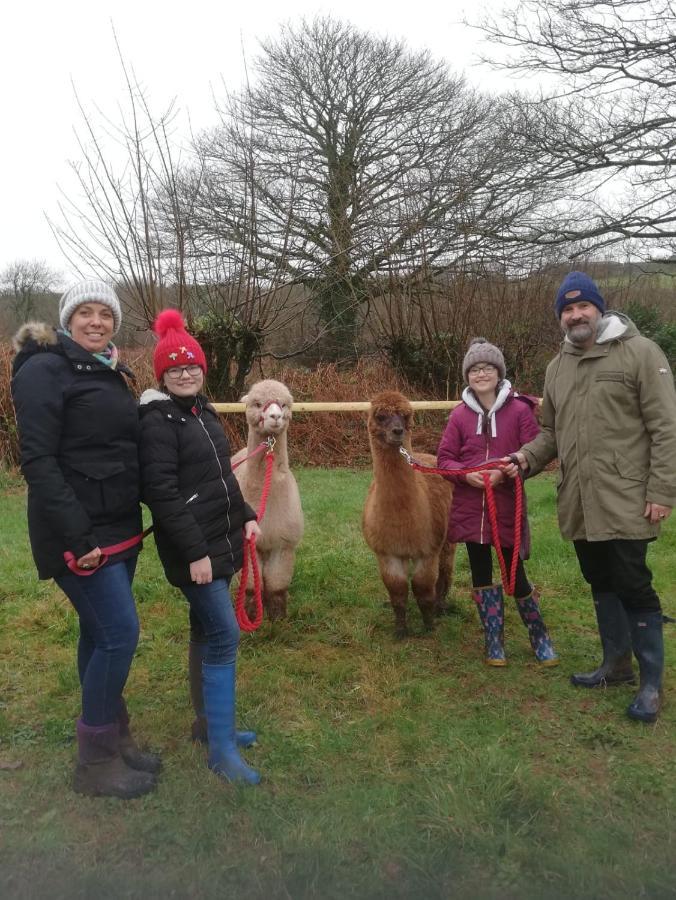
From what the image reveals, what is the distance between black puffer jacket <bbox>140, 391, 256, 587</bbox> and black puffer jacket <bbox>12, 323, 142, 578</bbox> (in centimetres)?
9

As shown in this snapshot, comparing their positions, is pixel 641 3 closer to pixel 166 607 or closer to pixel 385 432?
pixel 385 432

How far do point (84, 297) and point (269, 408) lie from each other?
1.76 metres

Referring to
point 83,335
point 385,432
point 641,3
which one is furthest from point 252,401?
point 641,3

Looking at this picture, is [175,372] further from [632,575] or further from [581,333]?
[632,575]

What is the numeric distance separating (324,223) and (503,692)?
41.6 ft

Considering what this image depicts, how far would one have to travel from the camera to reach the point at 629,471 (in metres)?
3.41

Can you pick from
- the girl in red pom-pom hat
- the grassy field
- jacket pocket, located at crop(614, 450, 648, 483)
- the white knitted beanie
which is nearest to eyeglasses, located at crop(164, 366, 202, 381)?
the girl in red pom-pom hat

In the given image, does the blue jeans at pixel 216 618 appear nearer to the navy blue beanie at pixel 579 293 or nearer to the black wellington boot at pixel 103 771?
the black wellington boot at pixel 103 771

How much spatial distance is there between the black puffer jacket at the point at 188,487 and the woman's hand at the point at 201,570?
0.02 meters

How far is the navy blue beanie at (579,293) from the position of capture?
3535mm

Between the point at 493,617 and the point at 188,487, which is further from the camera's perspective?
the point at 493,617

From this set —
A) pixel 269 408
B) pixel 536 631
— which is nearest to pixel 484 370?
pixel 269 408

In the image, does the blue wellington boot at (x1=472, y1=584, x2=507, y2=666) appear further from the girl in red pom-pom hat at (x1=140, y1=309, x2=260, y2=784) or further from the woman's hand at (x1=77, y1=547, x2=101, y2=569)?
the woman's hand at (x1=77, y1=547, x2=101, y2=569)

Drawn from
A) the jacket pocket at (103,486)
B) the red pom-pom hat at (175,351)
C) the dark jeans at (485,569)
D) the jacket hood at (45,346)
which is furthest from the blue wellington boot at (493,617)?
the jacket hood at (45,346)
